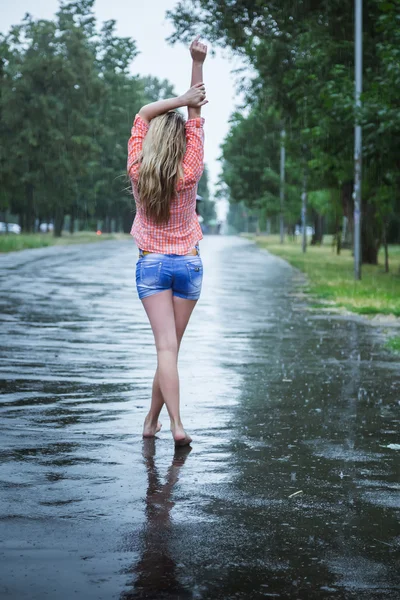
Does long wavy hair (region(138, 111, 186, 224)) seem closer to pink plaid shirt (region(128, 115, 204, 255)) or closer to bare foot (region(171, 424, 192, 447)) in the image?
pink plaid shirt (region(128, 115, 204, 255))

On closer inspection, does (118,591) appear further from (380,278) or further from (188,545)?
(380,278)

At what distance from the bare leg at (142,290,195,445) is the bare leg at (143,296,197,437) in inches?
1.6

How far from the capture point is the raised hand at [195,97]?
6.45 metres

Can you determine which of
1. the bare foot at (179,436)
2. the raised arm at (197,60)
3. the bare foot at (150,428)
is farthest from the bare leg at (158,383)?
the raised arm at (197,60)

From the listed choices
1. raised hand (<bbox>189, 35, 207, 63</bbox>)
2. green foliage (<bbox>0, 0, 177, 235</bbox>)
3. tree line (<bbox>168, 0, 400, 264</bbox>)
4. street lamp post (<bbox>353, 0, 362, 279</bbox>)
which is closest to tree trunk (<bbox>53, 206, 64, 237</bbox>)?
green foliage (<bbox>0, 0, 177, 235</bbox>)

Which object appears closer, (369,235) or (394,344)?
(394,344)

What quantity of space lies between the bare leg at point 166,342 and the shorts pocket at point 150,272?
0.09 meters

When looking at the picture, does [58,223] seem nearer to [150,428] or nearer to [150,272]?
[150,428]

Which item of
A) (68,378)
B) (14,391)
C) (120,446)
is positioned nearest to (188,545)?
(120,446)

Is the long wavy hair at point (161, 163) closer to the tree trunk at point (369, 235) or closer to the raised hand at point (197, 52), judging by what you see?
the raised hand at point (197, 52)

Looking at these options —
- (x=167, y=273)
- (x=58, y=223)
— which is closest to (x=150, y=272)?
(x=167, y=273)

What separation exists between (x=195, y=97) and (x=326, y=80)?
23.2 metres

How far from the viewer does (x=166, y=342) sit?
6641mm

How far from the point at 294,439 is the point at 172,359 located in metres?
0.88
